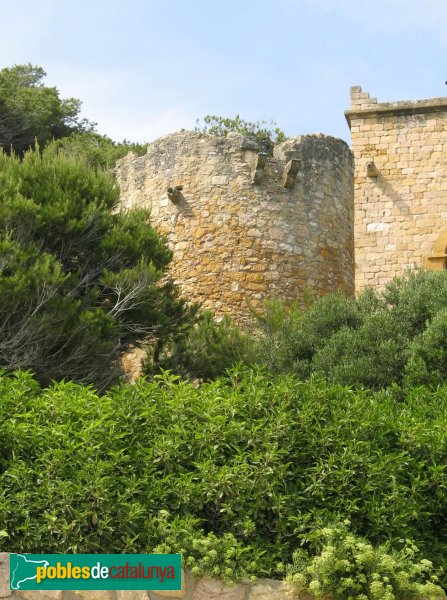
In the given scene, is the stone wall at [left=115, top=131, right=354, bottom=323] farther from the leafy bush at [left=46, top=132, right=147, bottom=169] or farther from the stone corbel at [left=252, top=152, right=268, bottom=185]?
the leafy bush at [left=46, top=132, right=147, bottom=169]

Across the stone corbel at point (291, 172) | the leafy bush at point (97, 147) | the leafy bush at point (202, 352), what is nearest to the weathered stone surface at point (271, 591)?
the leafy bush at point (202, 352)

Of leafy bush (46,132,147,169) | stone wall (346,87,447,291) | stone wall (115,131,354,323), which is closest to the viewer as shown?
stone wall (115,131,354,323)

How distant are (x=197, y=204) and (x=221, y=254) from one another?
3.16ft

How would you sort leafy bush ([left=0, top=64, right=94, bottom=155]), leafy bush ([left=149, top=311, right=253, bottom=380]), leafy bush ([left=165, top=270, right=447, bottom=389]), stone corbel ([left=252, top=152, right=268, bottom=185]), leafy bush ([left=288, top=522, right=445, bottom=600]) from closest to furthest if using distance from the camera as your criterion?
leafy bush ([left=288, top=522, right=445, bottom=600]) < leafy bush ([left=165, top=270, right=447, bottom=389]) < leafy bush ([left=149, top=311, right=253, bottom=380]) < stone corbel ([left=252, top=152, right=268, bottom=185]) < leafy bush ([left=0, top=64, right=94, bottom=155])

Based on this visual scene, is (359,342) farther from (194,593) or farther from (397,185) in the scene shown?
(194,593)

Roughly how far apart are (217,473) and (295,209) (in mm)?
10079

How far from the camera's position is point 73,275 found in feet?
44.3

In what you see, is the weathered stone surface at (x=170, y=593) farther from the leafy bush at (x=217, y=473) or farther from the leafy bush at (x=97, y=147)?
the leafy bush at (x=97, y=147)

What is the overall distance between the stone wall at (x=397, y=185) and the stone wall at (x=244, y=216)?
31.7 inches

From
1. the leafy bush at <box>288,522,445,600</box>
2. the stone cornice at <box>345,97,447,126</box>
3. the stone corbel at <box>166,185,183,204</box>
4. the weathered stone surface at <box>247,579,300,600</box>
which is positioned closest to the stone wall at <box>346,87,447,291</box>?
the stone cornice at <box>345,97,447,126</box>

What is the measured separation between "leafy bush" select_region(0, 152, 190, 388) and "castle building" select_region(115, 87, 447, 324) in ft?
8.90

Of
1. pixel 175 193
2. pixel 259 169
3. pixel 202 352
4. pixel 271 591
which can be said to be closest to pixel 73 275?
pixel 202 352

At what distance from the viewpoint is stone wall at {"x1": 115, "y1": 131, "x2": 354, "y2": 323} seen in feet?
57.3

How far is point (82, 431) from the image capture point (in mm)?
8508
